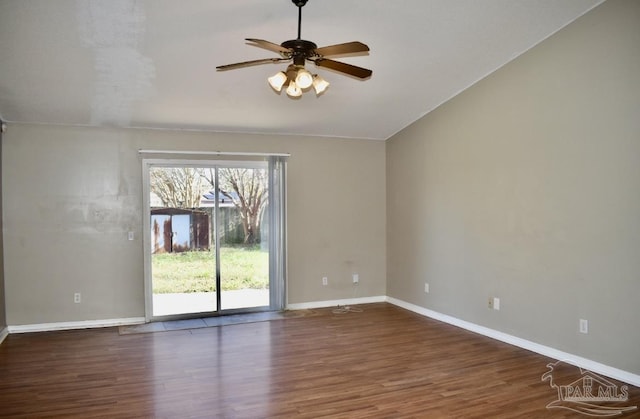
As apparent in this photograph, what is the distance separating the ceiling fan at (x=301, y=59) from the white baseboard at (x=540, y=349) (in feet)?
10.1

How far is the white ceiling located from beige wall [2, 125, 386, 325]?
10.9 inches

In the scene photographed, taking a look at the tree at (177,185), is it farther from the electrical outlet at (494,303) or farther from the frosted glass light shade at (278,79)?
the electrical outlet at (494,303)

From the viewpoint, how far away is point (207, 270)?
5863mm

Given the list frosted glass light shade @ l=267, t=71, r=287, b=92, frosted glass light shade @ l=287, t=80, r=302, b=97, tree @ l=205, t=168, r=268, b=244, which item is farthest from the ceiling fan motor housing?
tree @ l=205, t=168, r=268, b=244

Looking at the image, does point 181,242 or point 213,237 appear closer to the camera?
point 181,242

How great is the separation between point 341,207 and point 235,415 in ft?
12.6

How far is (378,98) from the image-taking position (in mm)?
5191

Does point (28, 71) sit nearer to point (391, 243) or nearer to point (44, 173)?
point (44, 173)

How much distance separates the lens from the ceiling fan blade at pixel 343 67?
123 inches

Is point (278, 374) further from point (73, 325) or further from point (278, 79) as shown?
point (73, 325)

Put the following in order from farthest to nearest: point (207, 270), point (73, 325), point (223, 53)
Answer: point (207, 270)
point (73, 325)
point (223, 53)

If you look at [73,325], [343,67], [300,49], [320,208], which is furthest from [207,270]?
[300,49]

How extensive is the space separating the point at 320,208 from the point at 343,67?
3.31 m

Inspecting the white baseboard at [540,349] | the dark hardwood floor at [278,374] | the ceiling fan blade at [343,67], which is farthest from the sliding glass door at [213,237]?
the ceiling fan blade at [343,67]
